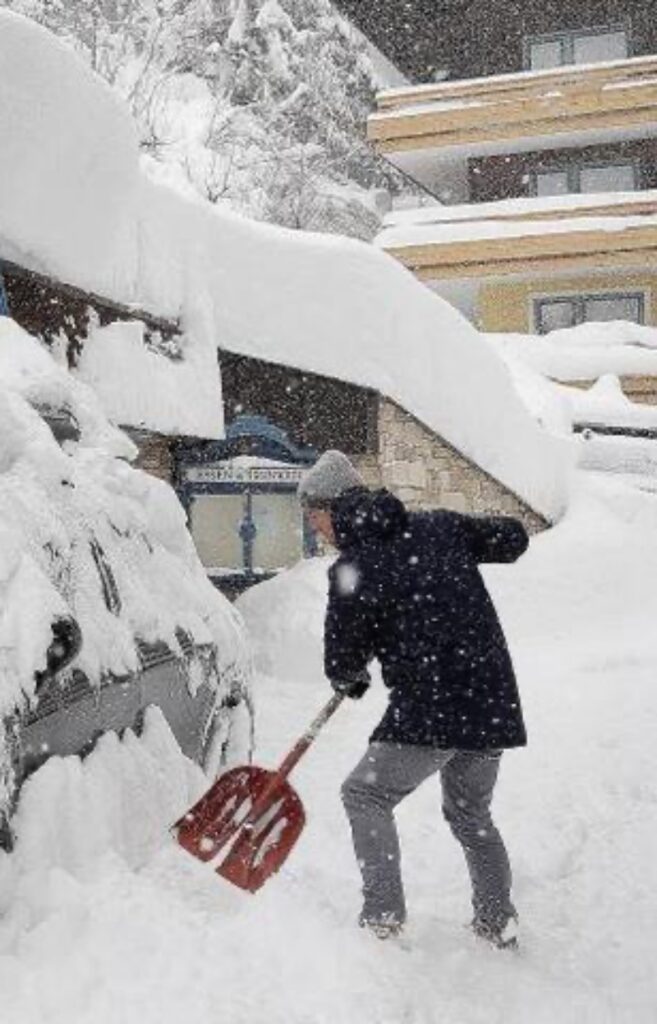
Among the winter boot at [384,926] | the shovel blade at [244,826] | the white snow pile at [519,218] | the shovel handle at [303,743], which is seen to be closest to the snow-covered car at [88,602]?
the shovel blade at [244,826]

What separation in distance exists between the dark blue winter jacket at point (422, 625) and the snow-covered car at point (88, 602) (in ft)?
2.08

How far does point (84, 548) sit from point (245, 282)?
509 cm

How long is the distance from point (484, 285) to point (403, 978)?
2015 centimetres

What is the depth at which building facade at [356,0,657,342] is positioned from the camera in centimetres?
2077

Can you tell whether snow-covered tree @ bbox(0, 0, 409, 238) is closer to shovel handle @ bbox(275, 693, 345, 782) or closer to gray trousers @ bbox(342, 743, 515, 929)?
shovel handle @ bbox(275, 693, 345, 782)

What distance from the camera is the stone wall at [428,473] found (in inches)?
361

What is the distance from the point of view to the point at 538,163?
894 inches

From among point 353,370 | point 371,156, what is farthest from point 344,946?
point 371,156

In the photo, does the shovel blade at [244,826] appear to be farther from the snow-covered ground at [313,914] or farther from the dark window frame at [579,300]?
the dark window frame at [579,300]

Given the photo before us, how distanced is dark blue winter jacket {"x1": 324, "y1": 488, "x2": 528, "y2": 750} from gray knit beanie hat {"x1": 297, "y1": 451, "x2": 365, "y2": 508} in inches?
2.3

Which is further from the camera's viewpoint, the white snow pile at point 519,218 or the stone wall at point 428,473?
the white snow pile at point 519,218

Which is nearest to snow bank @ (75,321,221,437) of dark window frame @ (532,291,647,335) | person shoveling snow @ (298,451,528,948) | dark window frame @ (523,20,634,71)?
person shoveling snow @ (298,451,528,948)

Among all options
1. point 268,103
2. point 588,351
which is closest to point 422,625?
point 588,351

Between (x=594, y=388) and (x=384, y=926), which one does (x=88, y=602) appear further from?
(x=594, y=388)
